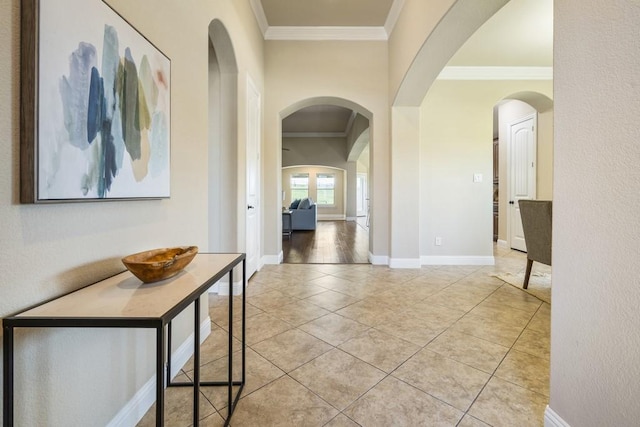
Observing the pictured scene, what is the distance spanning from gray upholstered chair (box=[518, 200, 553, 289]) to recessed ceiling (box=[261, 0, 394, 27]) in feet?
9.30

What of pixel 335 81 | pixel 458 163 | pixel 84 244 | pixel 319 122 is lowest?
pixel 84 244

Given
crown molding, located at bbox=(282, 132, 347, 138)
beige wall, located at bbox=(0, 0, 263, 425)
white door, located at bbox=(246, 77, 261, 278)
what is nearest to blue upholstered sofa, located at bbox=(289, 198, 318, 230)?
crown molding, located at bbox=(282, 132, 347, 138)

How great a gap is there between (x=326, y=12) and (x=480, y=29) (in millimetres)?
1829

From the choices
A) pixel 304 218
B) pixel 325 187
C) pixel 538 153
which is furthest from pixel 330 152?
pixel 538 153

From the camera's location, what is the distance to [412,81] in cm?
310

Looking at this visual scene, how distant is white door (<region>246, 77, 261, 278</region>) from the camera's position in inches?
124

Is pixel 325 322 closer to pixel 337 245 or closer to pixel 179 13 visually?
pixel 179 13

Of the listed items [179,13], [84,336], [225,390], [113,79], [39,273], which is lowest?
[225,390]

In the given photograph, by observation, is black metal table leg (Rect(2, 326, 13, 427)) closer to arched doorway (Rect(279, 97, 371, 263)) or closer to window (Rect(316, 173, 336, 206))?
arched doorway (Rect(279, 97, 371, 263))

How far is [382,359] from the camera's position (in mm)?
1672

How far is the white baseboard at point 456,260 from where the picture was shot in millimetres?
4003

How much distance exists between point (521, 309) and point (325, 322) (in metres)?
1.73

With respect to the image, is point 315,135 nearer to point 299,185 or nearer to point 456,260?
point 299,185

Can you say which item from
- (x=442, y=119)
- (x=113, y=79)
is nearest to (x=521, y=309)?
(x=442, y=119)
